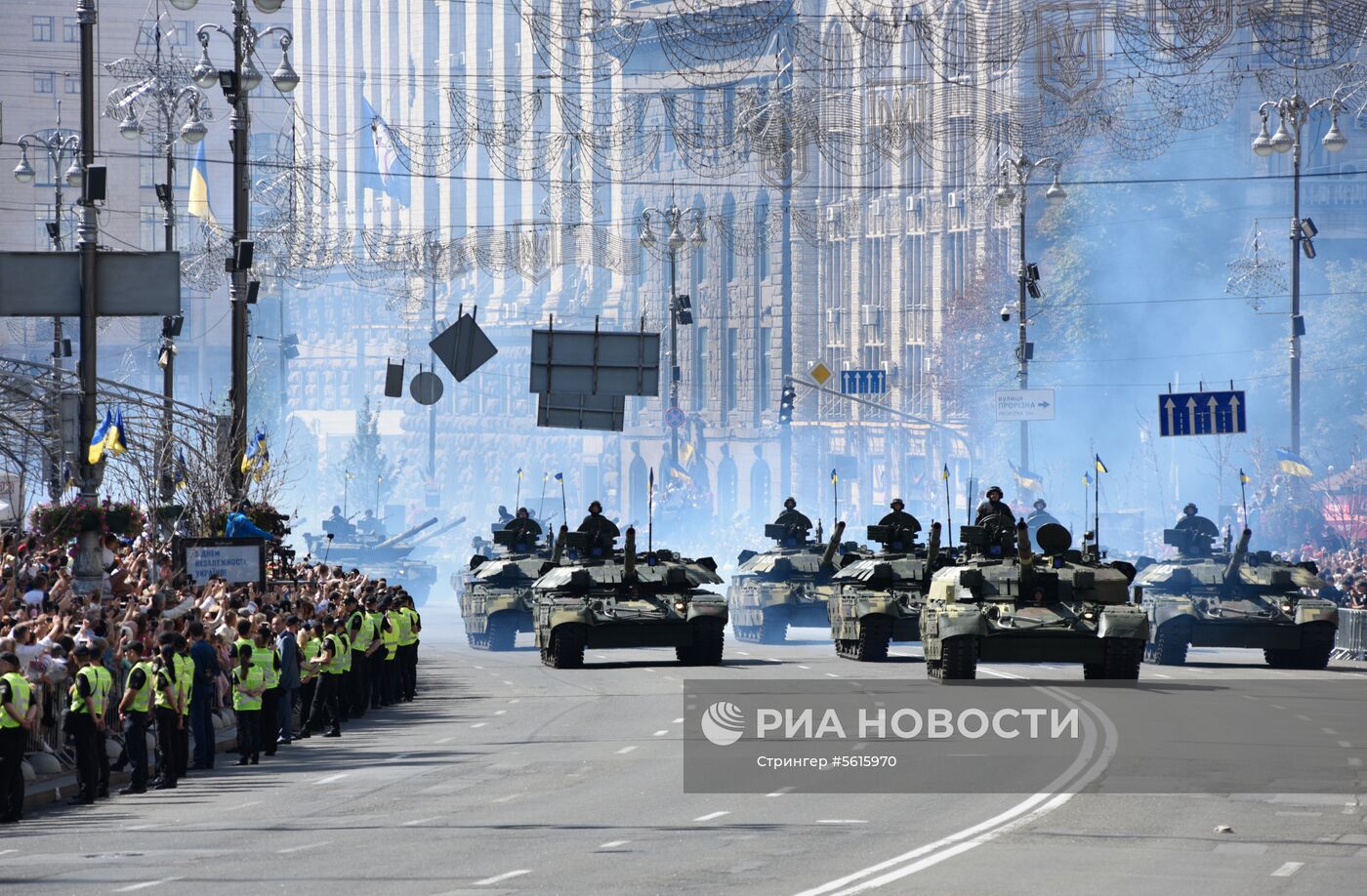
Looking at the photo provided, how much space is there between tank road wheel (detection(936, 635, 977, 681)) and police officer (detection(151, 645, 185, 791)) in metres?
11.8

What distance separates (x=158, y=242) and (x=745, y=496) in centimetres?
A: 3291

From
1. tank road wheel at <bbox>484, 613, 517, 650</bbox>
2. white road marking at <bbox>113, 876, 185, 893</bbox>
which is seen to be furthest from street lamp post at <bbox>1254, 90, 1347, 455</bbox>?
white road marking at <bbox>113, 876, 185, 893</bbox>

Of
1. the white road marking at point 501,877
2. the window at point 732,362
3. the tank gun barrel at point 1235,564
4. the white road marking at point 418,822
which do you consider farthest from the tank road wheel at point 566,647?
the window at point 732,362

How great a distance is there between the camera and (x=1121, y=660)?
3106cm

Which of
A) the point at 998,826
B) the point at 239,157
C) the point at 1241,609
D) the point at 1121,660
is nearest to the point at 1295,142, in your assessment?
the point at 1241,609

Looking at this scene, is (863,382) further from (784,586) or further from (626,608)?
(626,608)

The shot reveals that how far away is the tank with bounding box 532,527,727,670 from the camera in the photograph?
35.1 meters

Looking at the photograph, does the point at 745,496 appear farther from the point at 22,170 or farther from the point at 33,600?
the point at 33,600

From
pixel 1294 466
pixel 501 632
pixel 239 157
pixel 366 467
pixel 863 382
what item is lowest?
pixel 501 632

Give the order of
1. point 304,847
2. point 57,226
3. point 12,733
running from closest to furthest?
point 304,847, point 12,733, point 57,226

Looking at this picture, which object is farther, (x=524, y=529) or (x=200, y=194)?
(x=200, y=194)

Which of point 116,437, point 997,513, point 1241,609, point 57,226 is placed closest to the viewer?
point 116,437

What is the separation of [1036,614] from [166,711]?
13.1 meters

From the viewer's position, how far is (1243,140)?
83438mm
